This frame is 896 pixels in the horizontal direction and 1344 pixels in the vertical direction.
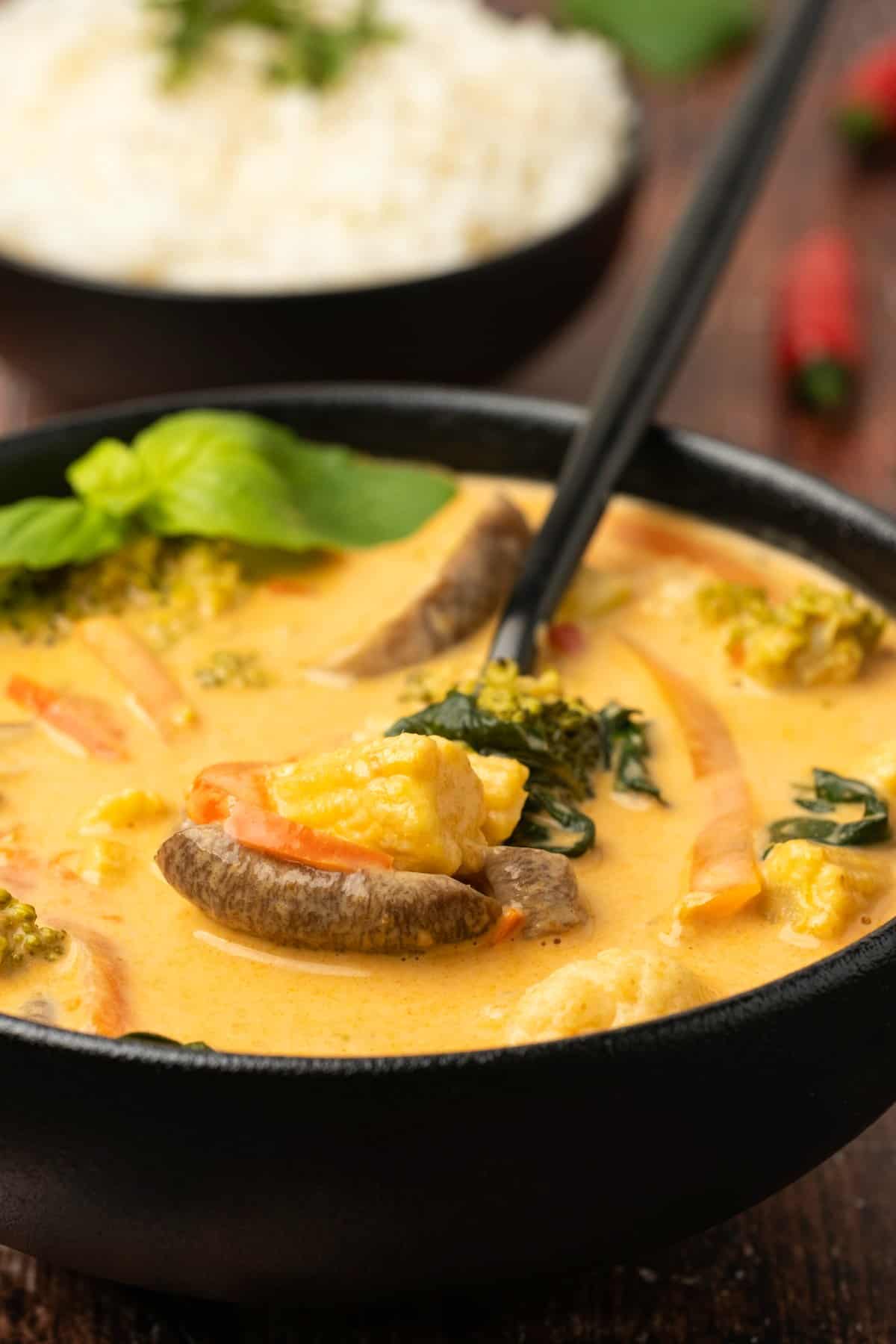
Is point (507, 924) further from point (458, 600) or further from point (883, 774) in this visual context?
point (458, 600)

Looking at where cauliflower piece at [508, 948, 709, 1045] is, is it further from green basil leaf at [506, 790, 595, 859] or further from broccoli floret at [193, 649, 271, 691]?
broccoli floret at [193, 649, 271, 691]

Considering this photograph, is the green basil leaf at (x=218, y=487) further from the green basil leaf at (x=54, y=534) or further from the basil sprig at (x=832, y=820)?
the basil sprig at (x=832, y=820)

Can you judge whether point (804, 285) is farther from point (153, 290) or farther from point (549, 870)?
point (549, 870)

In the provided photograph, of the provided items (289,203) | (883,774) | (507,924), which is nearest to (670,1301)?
(507,924)

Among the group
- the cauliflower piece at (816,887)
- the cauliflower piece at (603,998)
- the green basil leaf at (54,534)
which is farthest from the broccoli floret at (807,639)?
the green basil leaf at (54,534)

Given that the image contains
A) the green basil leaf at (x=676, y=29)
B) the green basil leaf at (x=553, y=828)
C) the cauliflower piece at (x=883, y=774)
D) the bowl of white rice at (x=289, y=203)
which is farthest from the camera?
the green basil leaf at (x=676, y=29)

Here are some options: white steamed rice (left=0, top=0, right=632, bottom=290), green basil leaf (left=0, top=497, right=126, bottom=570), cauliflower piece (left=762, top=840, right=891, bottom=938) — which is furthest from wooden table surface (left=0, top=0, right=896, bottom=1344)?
white steamed rice (left=0, top=0, right=632, bottom=290)
